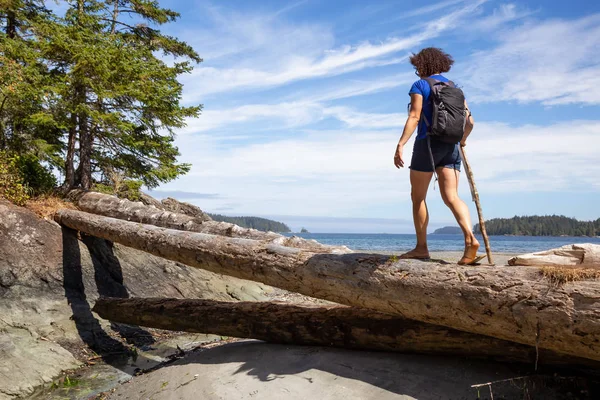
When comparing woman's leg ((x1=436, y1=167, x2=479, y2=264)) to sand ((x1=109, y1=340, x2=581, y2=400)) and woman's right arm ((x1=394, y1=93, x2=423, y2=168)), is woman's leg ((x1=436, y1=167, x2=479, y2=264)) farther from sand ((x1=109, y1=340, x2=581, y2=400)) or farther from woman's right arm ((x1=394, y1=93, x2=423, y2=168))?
sand ((x1=109, y1=340, x2=581, y2=400))

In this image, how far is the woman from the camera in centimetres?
549

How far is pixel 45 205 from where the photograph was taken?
1128cm

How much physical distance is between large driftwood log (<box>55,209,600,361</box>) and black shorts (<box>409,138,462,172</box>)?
1214 mm

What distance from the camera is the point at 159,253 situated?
8.85 metres

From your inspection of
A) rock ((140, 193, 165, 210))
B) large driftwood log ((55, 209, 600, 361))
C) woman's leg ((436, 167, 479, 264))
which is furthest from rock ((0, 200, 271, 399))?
woman's leg ((436, 167, 479, 264))

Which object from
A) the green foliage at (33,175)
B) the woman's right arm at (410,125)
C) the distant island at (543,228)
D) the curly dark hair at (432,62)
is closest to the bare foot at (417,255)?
the woman's right arm at (410,125)

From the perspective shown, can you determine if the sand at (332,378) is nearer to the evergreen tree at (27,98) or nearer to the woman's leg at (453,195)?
the woman's leg at (453,195)

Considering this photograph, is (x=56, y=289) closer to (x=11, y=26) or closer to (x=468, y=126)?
(x=468, y=126)

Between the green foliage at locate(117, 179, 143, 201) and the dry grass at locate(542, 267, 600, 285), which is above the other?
the green foliage at locate(117, 179, 143, 201)

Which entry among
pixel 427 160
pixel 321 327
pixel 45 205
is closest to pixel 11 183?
pixel 45 205

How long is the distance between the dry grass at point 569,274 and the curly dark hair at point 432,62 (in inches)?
110

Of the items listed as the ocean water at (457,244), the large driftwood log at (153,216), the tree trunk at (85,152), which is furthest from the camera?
the ocean water at (457,244)

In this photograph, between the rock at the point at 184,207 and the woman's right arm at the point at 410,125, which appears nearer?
the woman's right arm at the point at 410,125

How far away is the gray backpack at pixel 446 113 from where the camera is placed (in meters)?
5.45
